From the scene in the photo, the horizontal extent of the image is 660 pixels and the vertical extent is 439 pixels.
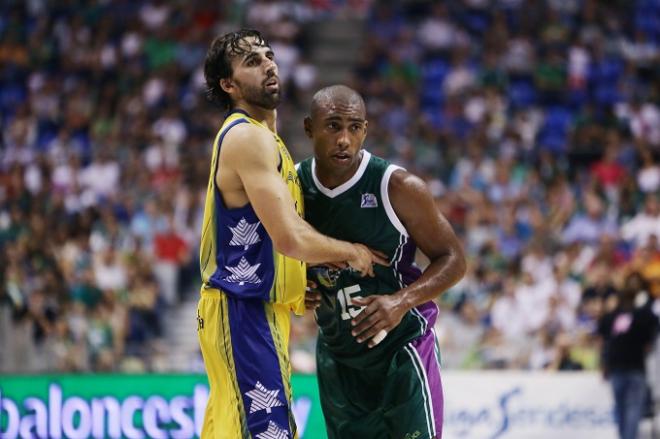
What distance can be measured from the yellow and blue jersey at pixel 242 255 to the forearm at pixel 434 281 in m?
0.52

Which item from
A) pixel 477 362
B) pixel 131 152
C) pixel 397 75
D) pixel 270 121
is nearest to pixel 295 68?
pixel 397 75

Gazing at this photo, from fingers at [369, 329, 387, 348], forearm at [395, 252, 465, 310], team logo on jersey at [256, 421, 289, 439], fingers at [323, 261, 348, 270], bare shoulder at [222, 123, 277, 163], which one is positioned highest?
bare shoulder at [222, 123, 277, 163]

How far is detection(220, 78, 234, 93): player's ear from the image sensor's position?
17.4 feet

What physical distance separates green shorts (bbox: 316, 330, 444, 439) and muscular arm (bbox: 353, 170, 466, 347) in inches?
11.0

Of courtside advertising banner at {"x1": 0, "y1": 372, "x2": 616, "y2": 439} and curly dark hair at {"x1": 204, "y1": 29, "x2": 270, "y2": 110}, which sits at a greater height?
curly dark hair at {"x1": 204, "y1": 29, "x2": 270, "y2": 110}

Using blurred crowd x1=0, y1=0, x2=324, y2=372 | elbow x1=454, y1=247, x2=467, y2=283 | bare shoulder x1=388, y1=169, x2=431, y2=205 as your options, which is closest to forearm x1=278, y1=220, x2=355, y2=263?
bare shoulder x1=388, y1=169, x2=431, y2=205

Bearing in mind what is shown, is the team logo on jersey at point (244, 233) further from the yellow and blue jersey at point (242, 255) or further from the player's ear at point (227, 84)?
the player's ear at point (227, 84)

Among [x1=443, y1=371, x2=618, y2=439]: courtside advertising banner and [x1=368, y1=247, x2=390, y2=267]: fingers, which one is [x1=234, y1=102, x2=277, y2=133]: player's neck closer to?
[x1=368, y1=247, x2=390, y2=267]: fingers

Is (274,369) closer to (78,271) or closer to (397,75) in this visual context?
(78,271)

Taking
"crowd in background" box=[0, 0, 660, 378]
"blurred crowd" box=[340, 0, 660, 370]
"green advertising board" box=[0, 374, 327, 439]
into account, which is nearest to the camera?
"green advertising board" box=[0, 374, 327, 439]

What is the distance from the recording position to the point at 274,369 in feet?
16.5

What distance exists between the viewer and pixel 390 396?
17.9ft

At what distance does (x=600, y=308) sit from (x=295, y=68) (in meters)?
8.00

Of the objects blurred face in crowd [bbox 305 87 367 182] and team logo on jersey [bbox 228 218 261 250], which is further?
blurred face in crowd [bbox 305 87 367 182]
